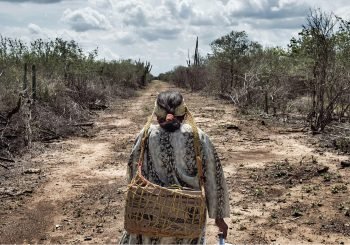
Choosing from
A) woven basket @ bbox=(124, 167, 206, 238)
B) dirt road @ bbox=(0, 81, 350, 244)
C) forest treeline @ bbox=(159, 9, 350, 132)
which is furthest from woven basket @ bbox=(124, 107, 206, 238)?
forest treeline @ bbox=(159, 9, 350, 132)

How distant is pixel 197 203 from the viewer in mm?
2750

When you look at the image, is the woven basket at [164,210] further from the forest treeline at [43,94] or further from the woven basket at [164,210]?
the forest treeline at [43,94]

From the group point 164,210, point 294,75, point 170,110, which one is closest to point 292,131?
point 294,75

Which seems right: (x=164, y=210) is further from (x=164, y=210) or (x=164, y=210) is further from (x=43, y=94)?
(x=43, y=94)

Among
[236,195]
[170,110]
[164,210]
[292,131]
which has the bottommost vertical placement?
[236,195]

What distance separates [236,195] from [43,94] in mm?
8968

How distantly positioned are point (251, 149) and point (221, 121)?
16.0ft

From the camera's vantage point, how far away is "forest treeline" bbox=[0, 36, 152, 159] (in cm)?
1075

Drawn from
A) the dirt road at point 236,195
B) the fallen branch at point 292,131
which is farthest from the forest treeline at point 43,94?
the fallen branch at point 292,131

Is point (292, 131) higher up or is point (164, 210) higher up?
point (164, 210)

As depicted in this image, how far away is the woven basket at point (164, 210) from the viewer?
8.94ft

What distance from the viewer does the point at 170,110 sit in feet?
9.52

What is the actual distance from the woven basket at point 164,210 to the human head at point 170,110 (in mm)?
366

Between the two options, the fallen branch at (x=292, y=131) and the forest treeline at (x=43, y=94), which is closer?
the forest treeline at (x=43, y=94)
